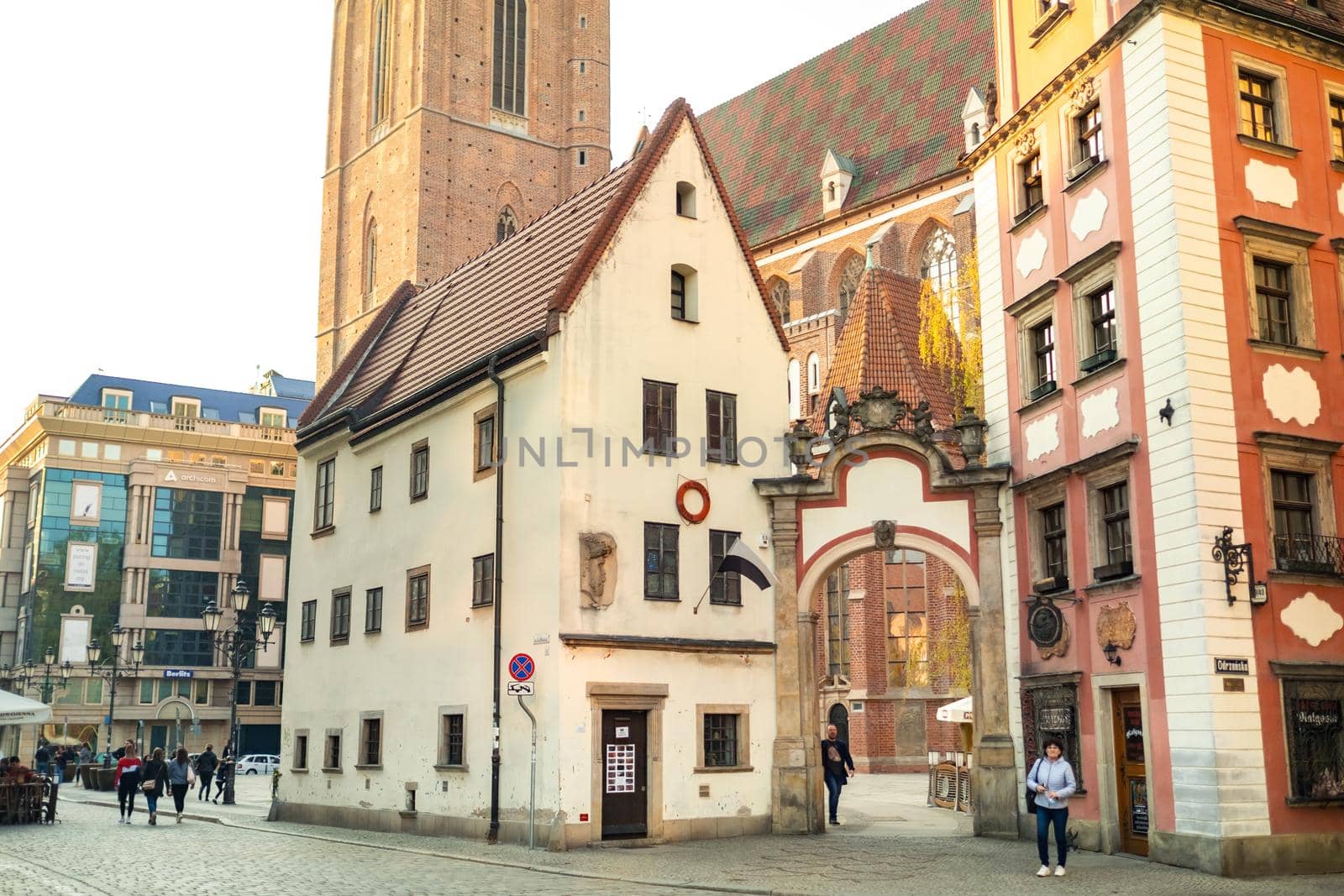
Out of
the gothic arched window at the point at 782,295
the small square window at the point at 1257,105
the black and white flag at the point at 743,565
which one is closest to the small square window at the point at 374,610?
the black and white flag at the point at 743,565

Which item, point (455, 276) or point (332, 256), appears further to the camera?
point (332, 256)

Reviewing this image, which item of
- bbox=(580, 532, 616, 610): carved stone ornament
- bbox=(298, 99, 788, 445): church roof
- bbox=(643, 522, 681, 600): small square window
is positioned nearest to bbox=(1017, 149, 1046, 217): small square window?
bbox=(298, 99, 788, 445): church roof

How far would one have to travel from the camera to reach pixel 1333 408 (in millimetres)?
20828

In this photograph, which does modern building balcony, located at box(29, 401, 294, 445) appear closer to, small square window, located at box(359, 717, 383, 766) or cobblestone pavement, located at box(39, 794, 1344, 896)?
small square window, located at box(359, 717, 383, 766)

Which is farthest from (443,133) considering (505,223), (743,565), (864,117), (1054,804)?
(1054,804)

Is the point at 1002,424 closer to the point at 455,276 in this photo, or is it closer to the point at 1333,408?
the point at 1333,408

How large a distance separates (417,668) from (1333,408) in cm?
1705

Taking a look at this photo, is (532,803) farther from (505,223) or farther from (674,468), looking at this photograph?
(505,223)

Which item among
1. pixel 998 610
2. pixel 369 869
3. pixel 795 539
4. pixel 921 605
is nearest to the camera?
pixel 369 869

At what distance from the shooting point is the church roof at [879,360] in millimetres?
35062

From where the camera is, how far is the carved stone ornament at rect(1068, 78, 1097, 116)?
73.8 ft

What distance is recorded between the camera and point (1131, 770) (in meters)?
20.8

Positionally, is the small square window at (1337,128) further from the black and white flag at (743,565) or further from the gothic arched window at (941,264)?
the gothic arched window at (941,264)

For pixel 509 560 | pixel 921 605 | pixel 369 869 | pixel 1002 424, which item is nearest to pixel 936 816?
pixel 1002 424
